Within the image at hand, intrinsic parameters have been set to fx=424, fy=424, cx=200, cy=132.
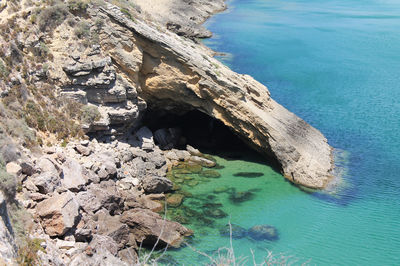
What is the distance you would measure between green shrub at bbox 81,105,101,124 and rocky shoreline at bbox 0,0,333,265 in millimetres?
79

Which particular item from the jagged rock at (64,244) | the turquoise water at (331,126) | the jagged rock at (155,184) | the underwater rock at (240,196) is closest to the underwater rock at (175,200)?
the jagged rock at (155,184)

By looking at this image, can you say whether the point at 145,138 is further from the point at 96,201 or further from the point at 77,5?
the point at 77,5

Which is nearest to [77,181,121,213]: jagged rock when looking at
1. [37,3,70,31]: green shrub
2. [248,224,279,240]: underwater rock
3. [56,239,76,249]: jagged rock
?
[56,239,76,249]: jagged rock

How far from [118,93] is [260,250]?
12.0 meters

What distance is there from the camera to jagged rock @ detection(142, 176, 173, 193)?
23203 millimetres

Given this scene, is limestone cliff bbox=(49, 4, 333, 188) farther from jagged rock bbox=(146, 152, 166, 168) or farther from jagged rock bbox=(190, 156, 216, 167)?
jagged rock bbox=(190, 156, 216, 167)

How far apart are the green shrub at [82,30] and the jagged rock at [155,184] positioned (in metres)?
9.17

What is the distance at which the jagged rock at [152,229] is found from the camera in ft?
62.6

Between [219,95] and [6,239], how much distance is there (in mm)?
16803

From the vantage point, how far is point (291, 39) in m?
58.3

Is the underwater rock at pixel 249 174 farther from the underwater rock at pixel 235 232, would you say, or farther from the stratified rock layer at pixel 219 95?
the underwater rock at pixel 235 232

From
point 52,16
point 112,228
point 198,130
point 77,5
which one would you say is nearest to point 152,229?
point 112,228

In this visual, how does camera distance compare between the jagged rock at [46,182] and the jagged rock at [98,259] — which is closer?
the jagged rock at [98,259]

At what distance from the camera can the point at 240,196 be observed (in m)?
24.0
